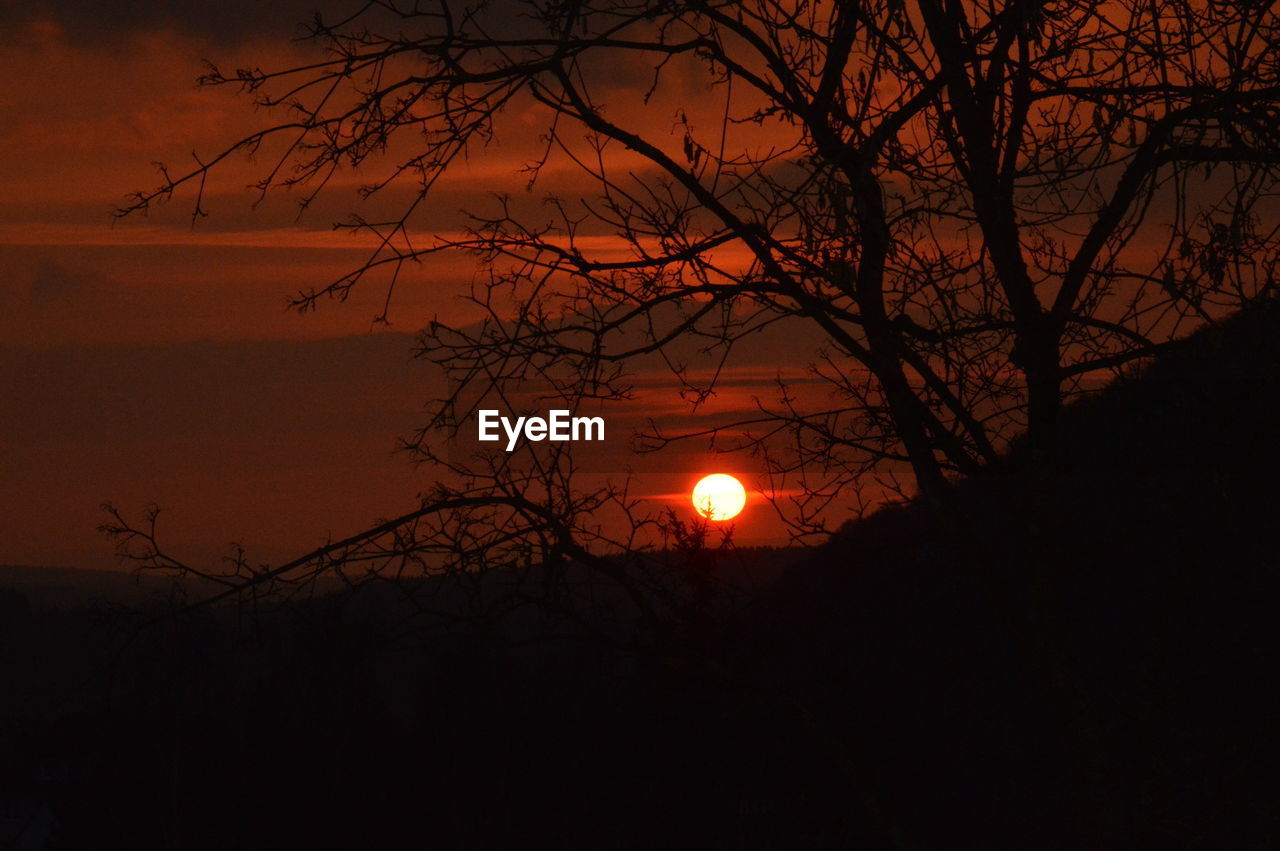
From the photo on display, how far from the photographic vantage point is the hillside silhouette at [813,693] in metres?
5.97

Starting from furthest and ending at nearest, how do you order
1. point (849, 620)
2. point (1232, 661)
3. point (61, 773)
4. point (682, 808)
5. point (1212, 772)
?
point (61, 773)
point (682, 808)
point (849, 620)
point (1232, 661)
point (1212, 772)

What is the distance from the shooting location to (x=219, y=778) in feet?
89.1

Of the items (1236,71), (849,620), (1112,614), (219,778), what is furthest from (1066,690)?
(219,778)

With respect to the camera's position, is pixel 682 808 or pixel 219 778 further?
pixel 219 778

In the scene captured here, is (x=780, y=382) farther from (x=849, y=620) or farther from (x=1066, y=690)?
(x=849, y=620)

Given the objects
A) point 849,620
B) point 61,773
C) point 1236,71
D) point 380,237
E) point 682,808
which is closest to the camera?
point 1236,71

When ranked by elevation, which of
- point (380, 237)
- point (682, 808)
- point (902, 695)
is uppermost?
point (380, 237)

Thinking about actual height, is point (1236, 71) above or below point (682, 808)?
above

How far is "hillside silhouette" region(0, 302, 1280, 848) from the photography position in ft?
19.6

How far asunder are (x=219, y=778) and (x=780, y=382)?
24314mm

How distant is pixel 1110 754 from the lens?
6.05 metres

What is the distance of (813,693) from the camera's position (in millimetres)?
16250

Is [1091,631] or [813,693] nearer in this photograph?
[1091,631]

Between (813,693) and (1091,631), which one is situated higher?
(1091,631)
